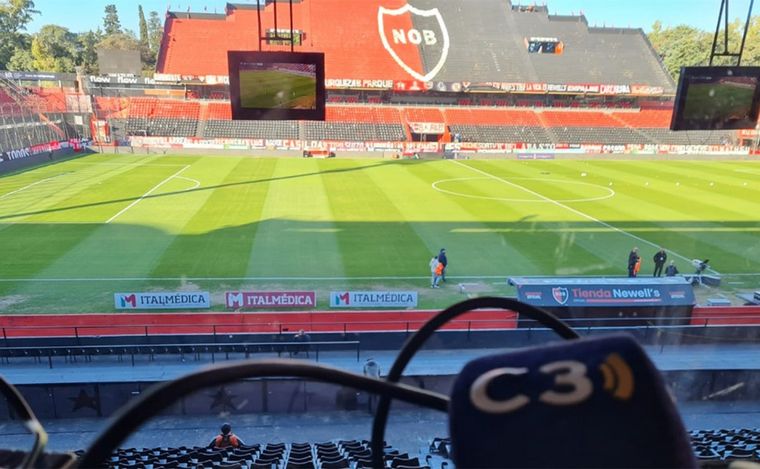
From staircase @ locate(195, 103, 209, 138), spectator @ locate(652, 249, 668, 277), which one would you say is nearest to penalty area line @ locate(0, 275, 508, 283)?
spectator @ locate(652, 249, 668, 277)

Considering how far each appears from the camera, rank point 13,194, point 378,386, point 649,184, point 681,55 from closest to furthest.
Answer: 1. point 378,386
2. point 13,194
3. point 649,184
4. point 681,55

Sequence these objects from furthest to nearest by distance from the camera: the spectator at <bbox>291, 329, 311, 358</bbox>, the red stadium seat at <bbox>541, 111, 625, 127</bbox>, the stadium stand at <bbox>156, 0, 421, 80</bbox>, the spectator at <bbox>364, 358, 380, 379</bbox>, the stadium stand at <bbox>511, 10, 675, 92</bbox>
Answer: the stadium stand at <bbox>511, 10, 675, 92</bbox>
the red stadium seat at <bbox>541, 111, 625, 127</bbox>
the stadium stand at <bbox>156, 0, 421, 80</bbox>
the spectator at <bbox>291, 329, 311, 358</bbox>
the spectator at <bbox>364, 358, 380, 379</bbox>

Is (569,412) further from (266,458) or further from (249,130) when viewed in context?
(249,130)

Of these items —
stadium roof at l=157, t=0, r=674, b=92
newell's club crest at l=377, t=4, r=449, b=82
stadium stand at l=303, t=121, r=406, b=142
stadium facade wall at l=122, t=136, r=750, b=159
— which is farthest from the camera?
newell's club crest at l=377, t=4, r=449, b=82

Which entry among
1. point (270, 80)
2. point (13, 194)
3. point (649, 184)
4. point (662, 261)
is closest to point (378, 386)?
point (270, 80)

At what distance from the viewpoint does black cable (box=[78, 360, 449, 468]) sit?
32.6 inches

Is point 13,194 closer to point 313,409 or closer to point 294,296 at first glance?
point 294,296

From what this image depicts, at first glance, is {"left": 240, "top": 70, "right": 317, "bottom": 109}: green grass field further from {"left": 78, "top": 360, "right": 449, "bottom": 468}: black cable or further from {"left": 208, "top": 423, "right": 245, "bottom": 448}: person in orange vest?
{"left": 78, "top": 360, "right": 449, "bottom": 468}: black cable

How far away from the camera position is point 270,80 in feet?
25.7

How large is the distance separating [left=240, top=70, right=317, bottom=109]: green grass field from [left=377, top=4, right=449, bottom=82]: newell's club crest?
46053 millimetres

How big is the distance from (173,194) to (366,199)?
9871mm

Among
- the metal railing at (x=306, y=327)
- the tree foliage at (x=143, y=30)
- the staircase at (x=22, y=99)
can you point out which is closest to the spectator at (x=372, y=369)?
the metal railing at (x=306, y=327)

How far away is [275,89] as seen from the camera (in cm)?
800

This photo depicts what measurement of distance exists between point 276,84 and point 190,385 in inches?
302
